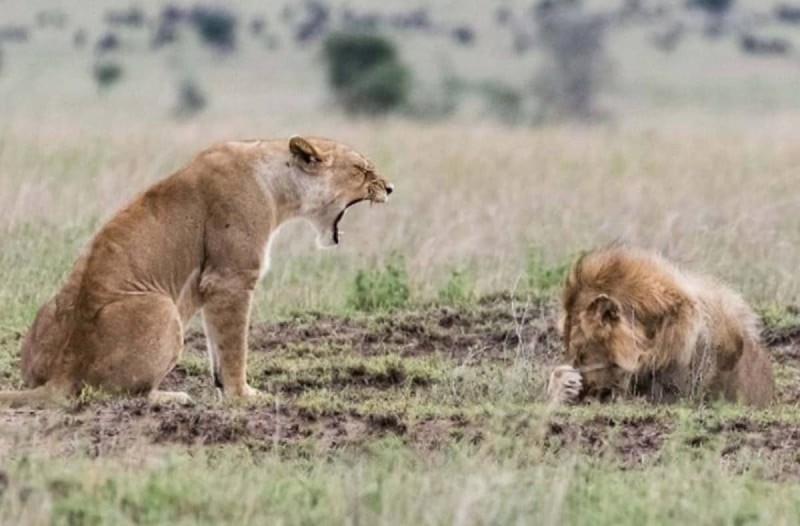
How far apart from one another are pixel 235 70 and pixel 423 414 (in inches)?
1267

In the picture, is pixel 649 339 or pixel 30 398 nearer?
pixel 30 398

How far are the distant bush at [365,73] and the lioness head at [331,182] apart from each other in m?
21.2

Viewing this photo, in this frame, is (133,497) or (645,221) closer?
(133,497)

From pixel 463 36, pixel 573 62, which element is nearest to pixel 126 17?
pixel 463 36

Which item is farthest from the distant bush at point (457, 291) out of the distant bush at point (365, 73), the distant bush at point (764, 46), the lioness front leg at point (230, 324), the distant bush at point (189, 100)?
the distant bush at point (764, 46)

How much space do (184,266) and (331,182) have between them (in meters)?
0.76

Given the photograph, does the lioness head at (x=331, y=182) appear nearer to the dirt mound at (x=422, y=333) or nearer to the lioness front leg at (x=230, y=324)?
the lioness front leg at (x=230, y=324)

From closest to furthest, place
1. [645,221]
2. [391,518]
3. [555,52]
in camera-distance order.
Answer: [391,518] < [645,221] < [555,52]

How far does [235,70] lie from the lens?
37969 millimetres

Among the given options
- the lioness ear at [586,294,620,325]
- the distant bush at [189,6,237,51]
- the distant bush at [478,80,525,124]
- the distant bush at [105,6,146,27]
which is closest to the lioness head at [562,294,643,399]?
the lioness ear at [586,294,620,325]

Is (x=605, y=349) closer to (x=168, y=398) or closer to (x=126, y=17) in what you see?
(x=168, y=398)

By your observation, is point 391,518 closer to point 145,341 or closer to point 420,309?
point 145,341

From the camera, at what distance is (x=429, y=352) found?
8219 mm

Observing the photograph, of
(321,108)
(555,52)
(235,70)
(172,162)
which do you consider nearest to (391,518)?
(172,162)
